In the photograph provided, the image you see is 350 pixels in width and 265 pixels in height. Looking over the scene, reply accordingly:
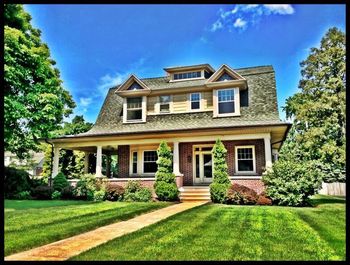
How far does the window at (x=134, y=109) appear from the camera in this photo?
1858 cm

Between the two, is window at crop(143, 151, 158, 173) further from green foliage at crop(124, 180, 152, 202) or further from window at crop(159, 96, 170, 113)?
green foliage at crop(124, 180, 152, 202)

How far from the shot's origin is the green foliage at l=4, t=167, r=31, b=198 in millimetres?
15909

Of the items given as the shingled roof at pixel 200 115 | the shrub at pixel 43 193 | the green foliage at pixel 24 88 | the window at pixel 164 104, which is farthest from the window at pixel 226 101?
the shrub at pixel 43 193

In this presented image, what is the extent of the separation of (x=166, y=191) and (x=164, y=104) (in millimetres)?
6202

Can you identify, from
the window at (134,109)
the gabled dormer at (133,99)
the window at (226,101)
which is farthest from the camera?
the window at (134,109)

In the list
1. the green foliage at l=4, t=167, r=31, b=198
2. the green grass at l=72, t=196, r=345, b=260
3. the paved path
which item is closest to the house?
the green foliage at l=4, t=167, r=31, b=198

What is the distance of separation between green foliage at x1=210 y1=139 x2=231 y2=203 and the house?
0.81 m

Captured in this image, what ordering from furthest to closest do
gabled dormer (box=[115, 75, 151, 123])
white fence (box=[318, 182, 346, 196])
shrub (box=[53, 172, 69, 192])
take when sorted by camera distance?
white fence (box=[318, 182, 346, 196]) < gabled dormer (box=[115, 75, 151, 123]) < shrub (box=[53, 172, 69, 192])

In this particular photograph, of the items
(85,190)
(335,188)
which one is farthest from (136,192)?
(335,188)

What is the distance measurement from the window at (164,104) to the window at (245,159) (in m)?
4.82

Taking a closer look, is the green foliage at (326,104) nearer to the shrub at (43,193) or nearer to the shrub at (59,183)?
the shrub at (59,183)

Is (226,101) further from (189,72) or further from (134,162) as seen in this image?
(134,162)

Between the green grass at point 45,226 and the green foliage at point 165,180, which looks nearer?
the green grass at point 45,226

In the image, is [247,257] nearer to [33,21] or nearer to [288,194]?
[288,194]
